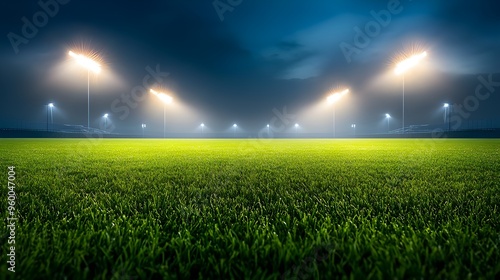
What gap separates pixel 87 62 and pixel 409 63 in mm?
31408

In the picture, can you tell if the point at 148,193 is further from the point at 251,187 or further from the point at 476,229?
the point at 476,229

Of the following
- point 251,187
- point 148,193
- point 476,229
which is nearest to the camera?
point 476,229

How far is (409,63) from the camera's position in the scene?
25.0 metres

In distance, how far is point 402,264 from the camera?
1.18m

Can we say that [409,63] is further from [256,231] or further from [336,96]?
[256,231]

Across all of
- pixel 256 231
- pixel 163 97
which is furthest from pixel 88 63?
pixel 256 231

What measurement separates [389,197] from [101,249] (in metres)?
2.53

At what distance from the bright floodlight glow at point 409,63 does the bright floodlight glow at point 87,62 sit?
30.1 meters

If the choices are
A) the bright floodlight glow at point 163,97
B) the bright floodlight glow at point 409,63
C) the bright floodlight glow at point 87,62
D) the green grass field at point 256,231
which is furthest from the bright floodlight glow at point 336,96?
the green grass field at point 256,231

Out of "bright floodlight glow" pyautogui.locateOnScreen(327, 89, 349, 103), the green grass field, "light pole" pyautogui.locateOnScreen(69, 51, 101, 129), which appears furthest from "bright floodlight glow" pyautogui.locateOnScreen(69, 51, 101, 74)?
"bright floodlight glow" pyautogui.locateOnScreen(327, 89, 349, 103)

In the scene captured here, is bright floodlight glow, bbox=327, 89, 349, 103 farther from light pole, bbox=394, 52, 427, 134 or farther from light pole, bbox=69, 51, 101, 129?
light pole, bbox=69, 51, 101, 129

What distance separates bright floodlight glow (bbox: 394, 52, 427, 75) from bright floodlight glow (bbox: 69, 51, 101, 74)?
98.8 feet

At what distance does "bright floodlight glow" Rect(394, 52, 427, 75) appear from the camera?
22.5 m

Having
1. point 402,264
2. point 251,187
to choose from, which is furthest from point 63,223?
point 402,264
